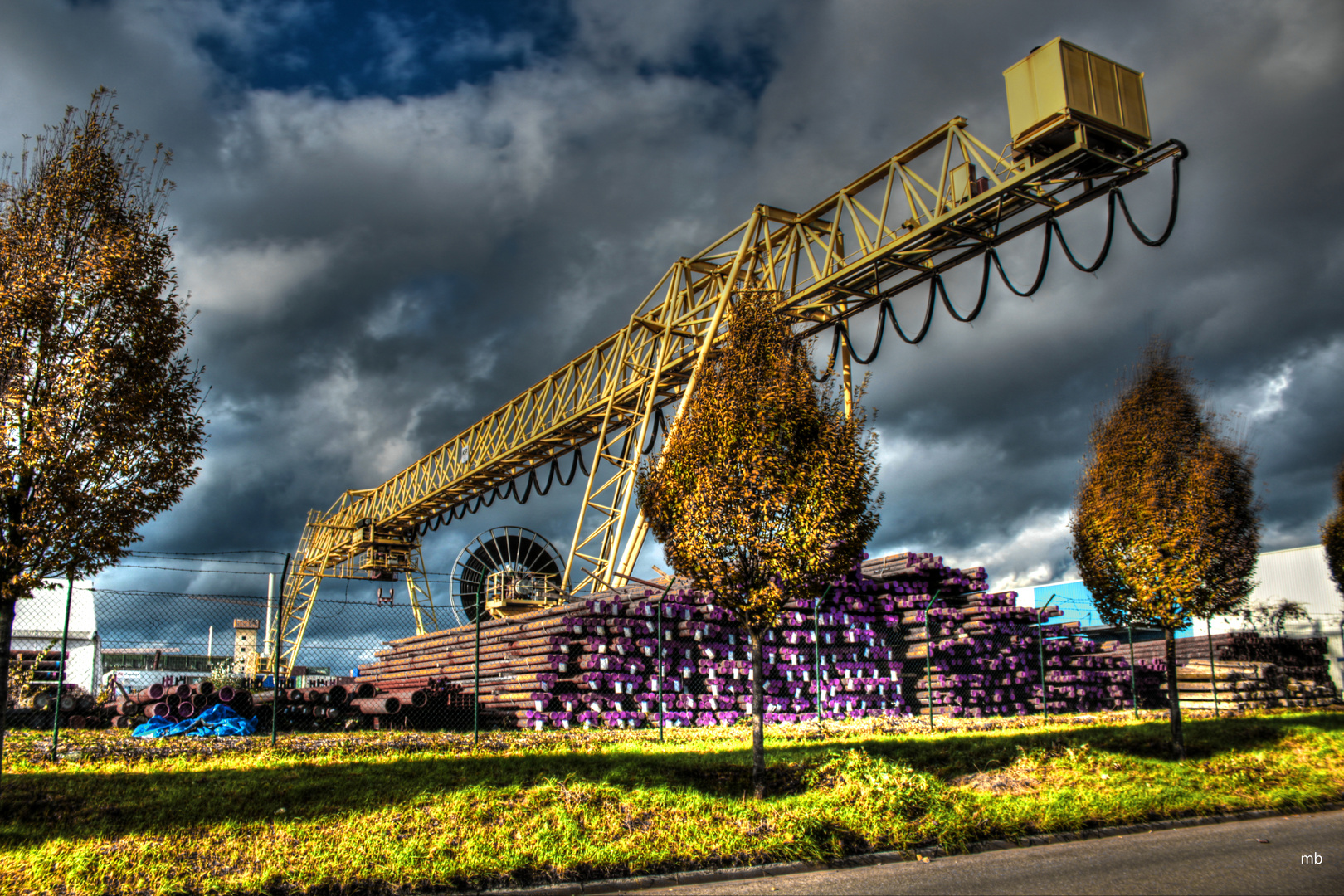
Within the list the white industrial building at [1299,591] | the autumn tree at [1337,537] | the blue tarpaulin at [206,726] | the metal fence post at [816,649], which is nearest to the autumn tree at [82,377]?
the blue tarpaulin at [206,726]

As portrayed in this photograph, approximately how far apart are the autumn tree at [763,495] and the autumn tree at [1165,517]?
→ 18.0 ft

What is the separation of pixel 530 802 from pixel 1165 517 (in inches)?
390

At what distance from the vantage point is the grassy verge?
20.3 feet

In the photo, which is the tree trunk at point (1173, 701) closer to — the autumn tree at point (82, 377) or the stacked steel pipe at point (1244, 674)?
the stacked steel pipe at point (1244, 674)

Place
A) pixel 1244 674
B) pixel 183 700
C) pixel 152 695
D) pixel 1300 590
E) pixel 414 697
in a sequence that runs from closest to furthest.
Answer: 1. pixel 183 700
2. pixel 152 695
3. pixel 414 697
4. pixel 1244 674
5. pixel 1300 590

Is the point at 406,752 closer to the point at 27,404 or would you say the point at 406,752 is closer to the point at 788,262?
the point at 27,404

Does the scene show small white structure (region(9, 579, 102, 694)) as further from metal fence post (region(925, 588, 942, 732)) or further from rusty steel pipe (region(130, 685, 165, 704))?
metal fence post (region(925, 588, 942, 732))

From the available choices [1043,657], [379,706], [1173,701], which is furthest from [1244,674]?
[379,706]

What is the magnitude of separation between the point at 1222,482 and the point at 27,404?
15293 millimetres

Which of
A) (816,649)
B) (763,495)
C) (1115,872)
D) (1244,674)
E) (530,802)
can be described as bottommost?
(1115,872)

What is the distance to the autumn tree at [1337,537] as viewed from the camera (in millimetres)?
22312

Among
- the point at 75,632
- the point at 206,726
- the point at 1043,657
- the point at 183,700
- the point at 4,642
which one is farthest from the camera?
the point at 75,632

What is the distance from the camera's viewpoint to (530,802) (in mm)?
7520

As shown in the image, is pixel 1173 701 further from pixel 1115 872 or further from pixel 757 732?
pixel 757 732
